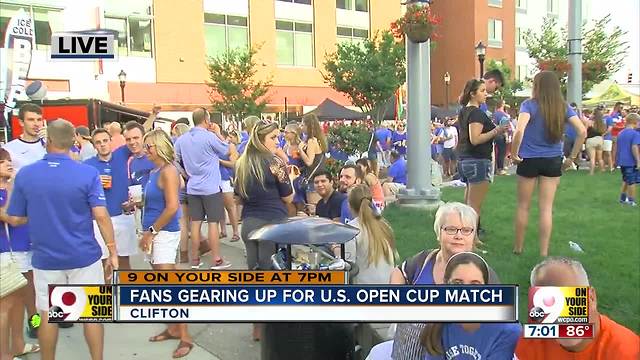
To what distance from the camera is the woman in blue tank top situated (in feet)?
4.34

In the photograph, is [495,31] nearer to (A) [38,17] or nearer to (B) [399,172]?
(A) [38,17]

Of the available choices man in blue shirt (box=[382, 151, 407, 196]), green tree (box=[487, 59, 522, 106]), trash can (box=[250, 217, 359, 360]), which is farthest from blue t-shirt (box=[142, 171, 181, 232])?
man in blue shirt (box=[382, 151, 407, 196])

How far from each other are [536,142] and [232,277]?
1425mm

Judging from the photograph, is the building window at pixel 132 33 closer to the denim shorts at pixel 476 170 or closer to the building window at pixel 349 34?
the building window at pixel 349 34

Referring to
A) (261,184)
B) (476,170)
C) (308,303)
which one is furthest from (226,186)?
(308,303)

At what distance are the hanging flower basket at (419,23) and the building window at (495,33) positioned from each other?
2.30 feet

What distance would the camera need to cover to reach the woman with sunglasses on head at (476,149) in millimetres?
2625

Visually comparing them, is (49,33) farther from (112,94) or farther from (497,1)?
(497,1)

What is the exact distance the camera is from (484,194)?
283 cm

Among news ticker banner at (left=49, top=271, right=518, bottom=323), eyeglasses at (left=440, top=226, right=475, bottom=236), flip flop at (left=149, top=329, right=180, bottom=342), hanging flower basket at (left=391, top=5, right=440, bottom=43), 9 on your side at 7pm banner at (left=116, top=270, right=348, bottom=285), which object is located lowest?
flip flop at (left=149, top=329, right=180, bottom=342)

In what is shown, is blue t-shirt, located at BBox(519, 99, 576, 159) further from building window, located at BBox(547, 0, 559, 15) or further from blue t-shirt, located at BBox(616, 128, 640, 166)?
blue t-shirt, located at BBox(616, 128, 640, 166)

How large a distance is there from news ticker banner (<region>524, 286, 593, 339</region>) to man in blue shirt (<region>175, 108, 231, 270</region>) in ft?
4.97

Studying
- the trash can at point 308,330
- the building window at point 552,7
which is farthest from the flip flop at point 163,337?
the building window at point 552,7

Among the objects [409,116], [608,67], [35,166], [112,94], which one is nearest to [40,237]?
[35,166]
